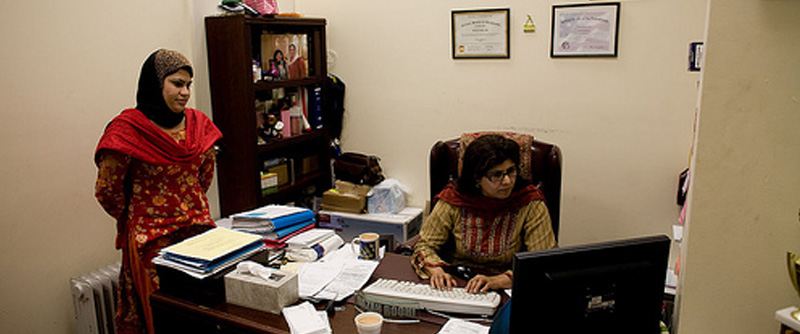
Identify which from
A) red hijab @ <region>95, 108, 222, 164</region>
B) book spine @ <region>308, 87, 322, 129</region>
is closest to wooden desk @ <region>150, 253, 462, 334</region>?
red hijab @ <region>95, 108, 222, 164</region>

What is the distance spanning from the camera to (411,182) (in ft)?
12.9

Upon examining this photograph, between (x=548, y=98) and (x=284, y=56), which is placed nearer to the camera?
(x=548, y=98)

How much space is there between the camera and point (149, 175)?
2.35 m

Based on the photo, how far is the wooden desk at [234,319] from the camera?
66.6 inches

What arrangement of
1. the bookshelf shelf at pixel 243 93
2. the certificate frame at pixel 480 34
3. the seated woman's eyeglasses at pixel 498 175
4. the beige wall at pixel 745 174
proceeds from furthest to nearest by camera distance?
the certificate frame at pixel 480 34 < the bookshelf shelf at pixel 243 93 < the seated woman's eyeglasses at pixel 498 175 < the beige wall at pixel 745 174

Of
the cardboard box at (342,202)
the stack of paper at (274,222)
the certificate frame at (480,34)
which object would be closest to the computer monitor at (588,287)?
the stack of paper at (274,222)

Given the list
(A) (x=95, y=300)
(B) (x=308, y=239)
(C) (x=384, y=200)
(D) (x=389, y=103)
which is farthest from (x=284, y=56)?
(A) (x=95, y=300)

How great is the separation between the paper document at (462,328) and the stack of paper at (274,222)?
90cm

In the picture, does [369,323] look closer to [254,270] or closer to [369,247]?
[254,270]

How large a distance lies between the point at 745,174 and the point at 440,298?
35.8 inches

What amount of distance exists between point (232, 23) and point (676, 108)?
8.11ft

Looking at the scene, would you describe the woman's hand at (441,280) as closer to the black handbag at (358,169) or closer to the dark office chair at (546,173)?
the dark office chair at (546,173)

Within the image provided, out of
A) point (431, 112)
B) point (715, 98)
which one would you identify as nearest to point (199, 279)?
point (715, 98)

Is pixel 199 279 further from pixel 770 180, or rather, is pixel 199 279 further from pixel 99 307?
pixel 770 180
